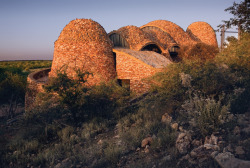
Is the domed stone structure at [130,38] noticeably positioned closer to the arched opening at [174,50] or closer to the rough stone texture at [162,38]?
the rough stone texture at [162,38]

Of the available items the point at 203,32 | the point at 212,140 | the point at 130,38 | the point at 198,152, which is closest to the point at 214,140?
the point at 212,140

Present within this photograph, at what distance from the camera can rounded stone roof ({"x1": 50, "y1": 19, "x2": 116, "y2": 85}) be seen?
39.8 ft

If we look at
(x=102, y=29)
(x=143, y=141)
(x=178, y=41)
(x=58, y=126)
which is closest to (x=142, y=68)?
(x=102, y=29)

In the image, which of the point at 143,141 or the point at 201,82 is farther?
the point at 201,82

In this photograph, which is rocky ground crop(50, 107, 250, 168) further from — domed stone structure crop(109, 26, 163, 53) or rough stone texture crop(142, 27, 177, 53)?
rough stone texture crop(142, 27, 177, 53)

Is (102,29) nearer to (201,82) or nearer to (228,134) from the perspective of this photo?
(201,82)

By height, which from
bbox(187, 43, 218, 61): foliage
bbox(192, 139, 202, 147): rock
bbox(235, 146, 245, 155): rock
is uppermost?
bbox(187, 43, 218, 61): foliage

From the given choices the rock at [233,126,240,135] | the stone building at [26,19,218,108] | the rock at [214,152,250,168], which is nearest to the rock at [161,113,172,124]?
the rock at [233,126,240,135]

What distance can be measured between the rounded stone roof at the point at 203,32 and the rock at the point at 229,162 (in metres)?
23.8

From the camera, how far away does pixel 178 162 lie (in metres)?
3.70

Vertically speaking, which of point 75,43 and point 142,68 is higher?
point 75,43

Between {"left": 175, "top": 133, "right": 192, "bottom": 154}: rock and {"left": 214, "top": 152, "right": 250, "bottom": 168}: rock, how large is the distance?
0.74m

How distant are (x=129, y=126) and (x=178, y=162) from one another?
2976mm

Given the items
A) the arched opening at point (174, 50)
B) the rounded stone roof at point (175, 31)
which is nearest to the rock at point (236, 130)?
the arched opening at point (174, 50)
